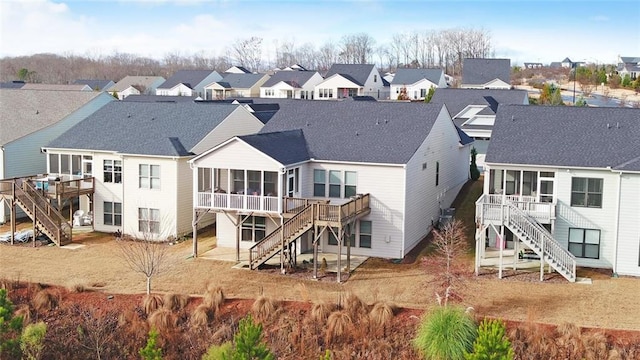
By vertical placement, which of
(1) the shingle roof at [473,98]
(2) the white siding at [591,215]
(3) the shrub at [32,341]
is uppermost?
(1) the shingle roof at [473,98]

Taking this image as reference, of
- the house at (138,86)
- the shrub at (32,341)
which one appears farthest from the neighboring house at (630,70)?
the shrub at (32,341)

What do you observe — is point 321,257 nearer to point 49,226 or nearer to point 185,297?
point 185,297

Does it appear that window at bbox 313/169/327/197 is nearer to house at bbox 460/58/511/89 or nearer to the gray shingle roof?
the gray shingle roof

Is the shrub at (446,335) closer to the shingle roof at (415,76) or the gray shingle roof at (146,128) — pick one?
the gray shingle roof at (146,128)

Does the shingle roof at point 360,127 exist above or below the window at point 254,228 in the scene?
above

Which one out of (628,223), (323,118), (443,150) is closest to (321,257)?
(323,118)

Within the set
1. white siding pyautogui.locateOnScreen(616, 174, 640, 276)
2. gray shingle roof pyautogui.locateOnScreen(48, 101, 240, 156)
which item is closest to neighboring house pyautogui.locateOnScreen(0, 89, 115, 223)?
gray shingle roof pyautogui.locateOnScreen(48, 101, 240, 156)
